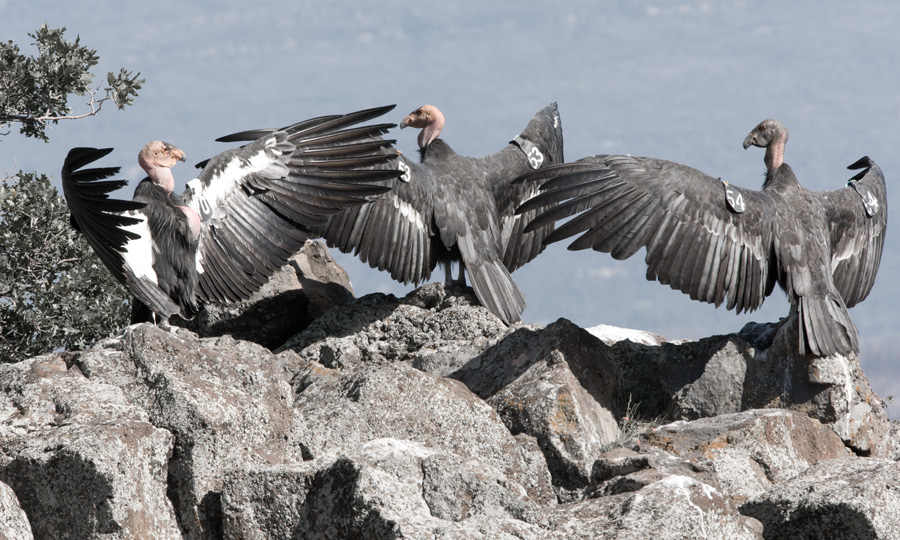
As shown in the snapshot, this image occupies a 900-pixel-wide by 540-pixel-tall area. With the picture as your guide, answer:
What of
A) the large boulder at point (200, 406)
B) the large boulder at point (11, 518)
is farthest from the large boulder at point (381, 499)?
the large boulder at point (11, 518)

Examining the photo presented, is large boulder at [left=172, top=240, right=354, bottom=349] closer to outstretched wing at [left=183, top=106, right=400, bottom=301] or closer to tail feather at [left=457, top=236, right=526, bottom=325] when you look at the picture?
outstretched wing at [left=183, top=106, right=400, bottom=301]

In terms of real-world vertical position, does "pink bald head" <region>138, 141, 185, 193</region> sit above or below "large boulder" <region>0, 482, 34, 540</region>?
above

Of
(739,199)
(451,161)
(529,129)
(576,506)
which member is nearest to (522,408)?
(576,506)

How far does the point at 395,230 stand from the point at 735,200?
2908 mm

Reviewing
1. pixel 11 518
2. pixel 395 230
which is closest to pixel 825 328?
pixel 395 230

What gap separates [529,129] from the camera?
35.3ft

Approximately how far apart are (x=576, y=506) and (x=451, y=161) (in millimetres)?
5537

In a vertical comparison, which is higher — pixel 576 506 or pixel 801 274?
pixel 801 274

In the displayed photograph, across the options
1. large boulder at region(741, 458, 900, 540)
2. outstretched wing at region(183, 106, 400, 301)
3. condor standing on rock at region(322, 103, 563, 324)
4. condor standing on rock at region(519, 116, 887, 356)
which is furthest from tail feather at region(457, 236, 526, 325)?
large boulder at region(741, 458, 900, 540)

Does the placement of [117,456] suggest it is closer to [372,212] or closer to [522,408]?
[522,408]

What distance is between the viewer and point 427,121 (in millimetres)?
11102

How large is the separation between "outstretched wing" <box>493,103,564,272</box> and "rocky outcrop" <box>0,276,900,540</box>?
2.51 meters

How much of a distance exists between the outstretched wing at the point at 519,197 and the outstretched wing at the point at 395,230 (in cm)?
82

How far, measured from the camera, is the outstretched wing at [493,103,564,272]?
392 inches
